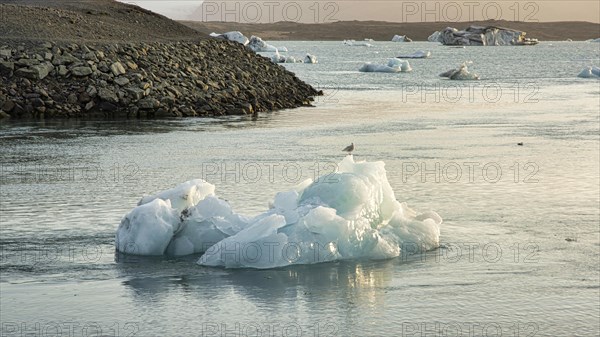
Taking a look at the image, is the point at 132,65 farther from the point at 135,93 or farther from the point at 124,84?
the point at 135,93

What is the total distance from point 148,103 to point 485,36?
5138 inches

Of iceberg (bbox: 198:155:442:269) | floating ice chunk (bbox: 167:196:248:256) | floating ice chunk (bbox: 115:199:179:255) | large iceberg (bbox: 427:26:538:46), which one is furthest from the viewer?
large iceberg (bbox: 427:26:538:46)

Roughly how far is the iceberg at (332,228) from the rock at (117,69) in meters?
20.2

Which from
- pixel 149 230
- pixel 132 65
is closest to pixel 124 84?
pixel 132 65

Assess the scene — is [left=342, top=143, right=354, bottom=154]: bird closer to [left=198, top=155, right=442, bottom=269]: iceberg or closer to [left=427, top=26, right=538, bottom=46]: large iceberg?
[left=198, top=155, right=442, bottom=269]: iceberg

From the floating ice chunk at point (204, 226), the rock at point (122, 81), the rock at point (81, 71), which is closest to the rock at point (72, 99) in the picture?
the rock at point (81, 71)

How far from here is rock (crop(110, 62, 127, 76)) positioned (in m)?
31.9

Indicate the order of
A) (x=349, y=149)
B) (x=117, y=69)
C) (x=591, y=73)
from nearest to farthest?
(x=349, y=149)
(x=117, y=69)
(x=591, y=73)

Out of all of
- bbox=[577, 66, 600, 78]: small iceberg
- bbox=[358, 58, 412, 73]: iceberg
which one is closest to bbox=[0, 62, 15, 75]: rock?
bbox=[358, 58, 412, 73]: iceberg

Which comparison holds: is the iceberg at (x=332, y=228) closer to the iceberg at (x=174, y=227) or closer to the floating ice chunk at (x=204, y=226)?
the floating ice chunk at (x=204, y=226)

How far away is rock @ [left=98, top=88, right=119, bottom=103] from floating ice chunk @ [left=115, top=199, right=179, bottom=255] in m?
19.1

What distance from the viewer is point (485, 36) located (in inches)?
6142

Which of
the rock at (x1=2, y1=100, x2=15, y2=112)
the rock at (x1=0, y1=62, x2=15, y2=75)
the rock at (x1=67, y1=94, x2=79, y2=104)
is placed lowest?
the rock at (x1=2, y1=100, x2=15, y2=112)

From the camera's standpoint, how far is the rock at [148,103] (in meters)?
30.7
